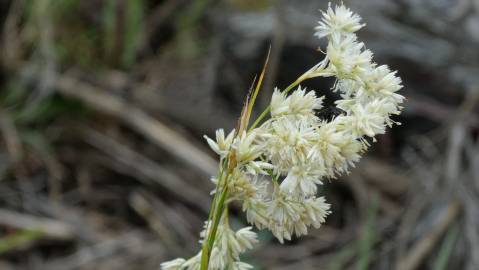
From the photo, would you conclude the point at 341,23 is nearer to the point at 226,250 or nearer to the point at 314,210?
the point at 314,210

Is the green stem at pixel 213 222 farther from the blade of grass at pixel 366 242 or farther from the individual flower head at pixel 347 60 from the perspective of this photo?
the blade of grass at pixel 366 242

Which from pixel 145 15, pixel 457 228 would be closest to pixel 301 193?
pixel 457 228

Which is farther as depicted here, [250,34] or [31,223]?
[250,34]

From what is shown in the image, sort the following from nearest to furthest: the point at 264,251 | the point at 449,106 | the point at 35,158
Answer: the point at 264,251 → the point at 449,106 → the point at 35,158

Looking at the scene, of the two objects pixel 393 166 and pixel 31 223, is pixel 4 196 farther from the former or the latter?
Answer: pixel 393 166

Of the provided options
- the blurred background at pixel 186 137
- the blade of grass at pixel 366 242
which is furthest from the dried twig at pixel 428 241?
the blade of grass at pixel 366 242

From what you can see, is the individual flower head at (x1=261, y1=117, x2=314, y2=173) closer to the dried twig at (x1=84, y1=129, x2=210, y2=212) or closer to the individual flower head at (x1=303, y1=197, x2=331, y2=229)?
the individual flower head at (x1=303, y1=197, x2=331, y2=229)

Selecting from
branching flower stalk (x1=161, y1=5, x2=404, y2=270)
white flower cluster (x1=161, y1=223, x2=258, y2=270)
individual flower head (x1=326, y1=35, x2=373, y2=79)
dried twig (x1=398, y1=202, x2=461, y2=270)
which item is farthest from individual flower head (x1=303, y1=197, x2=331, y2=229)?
dried twig (x1=398, y1=202, x2=461, y2=270)
